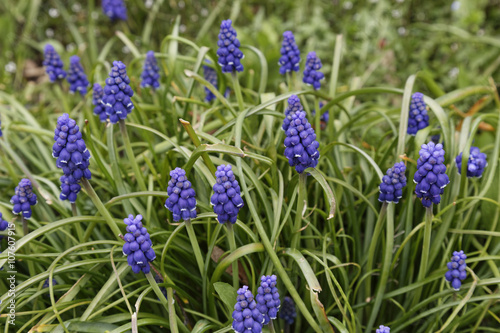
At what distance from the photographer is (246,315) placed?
2.23 m

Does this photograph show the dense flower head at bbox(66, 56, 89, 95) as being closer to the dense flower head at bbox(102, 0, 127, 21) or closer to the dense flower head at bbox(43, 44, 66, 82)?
the dense flower head at bbox(43, 44, 66, 82)

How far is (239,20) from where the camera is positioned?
7211 millimetres

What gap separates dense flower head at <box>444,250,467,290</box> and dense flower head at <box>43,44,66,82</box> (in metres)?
3.42

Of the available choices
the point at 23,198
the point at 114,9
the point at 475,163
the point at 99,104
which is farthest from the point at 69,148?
the point at 114,9

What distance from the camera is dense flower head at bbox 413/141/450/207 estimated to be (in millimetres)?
2412

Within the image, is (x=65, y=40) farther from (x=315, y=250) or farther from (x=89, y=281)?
(x=315, y=250)

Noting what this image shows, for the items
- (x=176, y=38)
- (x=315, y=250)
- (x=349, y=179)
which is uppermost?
(x=176, y=38)

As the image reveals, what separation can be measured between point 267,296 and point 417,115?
184 centimetres

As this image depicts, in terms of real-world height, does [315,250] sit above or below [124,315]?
above

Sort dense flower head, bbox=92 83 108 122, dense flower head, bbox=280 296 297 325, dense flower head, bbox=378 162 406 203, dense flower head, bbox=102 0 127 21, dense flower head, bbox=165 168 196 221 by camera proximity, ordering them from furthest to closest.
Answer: dense flower head, bbox=102 0 127 21 < dense flower head, bbox=92 83 108 122 < dense flower head, bbox=280 296 297 325 < dense flower head, bbox=378 162 406 203 < dense flower head, bbox=165 168 196 221

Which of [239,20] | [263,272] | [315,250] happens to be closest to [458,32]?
[239,20]

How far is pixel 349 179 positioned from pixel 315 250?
734 mm

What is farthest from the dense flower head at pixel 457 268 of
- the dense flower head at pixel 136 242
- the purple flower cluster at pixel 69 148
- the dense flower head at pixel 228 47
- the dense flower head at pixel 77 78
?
the dense flower head at pixel 77 78


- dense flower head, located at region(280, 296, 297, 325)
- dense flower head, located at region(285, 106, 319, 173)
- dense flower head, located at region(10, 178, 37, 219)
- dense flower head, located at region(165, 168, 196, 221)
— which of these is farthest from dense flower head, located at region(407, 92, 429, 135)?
dense flower head, located at region(10, 178, 37, 219)
